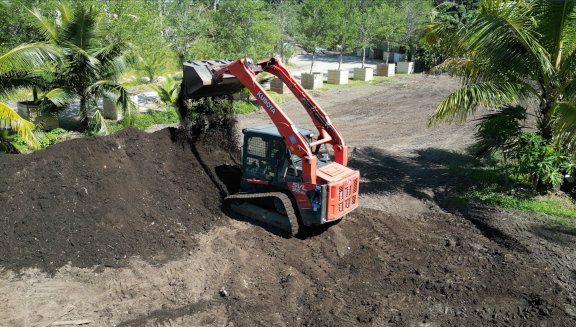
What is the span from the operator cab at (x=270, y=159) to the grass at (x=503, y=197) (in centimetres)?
455

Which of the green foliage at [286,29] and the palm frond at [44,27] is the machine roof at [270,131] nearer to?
the palm frond at [44,27]

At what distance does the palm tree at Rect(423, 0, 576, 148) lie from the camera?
984cm

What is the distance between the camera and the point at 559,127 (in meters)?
8.85

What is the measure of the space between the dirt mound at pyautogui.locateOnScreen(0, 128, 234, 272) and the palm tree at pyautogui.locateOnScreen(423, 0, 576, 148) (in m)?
6.21

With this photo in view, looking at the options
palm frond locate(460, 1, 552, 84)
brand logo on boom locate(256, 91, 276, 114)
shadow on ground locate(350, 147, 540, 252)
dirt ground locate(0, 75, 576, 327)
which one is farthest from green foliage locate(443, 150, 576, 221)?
brand logo on boom locate(256, 91, 276, 114)

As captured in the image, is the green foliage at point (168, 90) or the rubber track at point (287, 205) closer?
the rubber track at point (287, 205)

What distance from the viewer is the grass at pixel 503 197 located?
1021 cm

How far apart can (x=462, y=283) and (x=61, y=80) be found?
1264cm

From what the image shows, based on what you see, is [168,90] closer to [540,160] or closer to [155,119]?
[155,119]

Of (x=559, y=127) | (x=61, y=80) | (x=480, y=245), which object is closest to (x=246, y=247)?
(x=480, y=245)

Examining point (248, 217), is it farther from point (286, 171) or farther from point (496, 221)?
point (496, 221)

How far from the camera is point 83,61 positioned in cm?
1308

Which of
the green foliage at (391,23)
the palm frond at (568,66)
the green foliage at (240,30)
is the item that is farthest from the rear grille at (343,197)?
the green foliage at (391,23)

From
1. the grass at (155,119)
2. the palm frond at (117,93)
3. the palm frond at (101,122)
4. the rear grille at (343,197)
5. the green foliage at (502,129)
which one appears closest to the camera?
the rear grille at (343,197)
